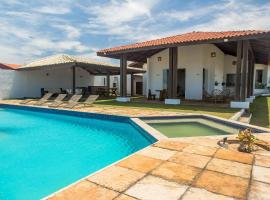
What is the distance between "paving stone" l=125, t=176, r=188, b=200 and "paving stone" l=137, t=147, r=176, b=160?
3.18ft

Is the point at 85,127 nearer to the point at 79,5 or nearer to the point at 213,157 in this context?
the point at 213,157

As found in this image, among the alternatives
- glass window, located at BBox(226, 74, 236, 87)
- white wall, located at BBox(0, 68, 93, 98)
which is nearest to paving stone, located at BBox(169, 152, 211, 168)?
glass window, located at BBox(226, 74, 236, 87)

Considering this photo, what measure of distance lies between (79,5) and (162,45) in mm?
5997

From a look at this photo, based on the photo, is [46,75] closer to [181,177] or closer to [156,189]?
[181,177]

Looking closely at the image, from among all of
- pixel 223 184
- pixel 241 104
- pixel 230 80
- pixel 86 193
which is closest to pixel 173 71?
pixel 241 104

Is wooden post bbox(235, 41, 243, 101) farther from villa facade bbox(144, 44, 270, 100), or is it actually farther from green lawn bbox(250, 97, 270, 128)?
villa facade bbox(144, 44, 270, 100)

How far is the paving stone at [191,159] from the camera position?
3.81 metres

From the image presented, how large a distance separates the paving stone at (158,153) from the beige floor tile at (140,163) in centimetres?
16

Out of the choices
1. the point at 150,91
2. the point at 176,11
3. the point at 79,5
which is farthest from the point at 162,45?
the point at 79,5

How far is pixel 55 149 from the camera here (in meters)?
6.36

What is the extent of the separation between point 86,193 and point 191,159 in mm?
1998

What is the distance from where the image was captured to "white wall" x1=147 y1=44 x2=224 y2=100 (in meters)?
15.0

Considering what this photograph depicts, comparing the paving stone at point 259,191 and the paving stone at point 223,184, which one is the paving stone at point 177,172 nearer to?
the paving stone at point 223,184

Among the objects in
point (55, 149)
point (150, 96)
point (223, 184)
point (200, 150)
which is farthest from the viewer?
point (150, 96)
